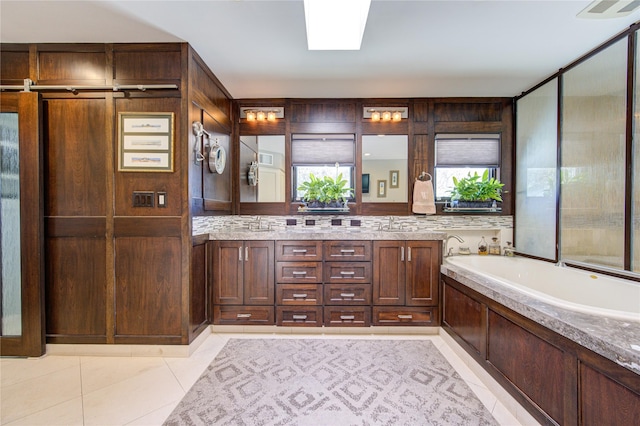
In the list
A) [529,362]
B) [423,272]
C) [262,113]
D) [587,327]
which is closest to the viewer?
[587,327]

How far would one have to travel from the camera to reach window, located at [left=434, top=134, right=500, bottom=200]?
10.2ft

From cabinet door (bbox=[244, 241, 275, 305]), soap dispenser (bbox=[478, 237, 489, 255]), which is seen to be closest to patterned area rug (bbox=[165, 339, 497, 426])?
cabinet door (bbox=[244, 241, 275, 305])

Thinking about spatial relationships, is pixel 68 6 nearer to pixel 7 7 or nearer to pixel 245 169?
pixel 7 7

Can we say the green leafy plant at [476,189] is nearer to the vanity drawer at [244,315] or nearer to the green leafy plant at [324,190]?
the green leafy plant at [324,190]

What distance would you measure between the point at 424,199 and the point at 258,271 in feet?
6.73

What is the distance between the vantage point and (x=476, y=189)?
9.83 ft

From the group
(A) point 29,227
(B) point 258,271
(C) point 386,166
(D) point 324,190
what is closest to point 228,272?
(B) point 258,271

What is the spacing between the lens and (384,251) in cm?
265

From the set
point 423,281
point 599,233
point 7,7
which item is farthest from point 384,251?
point 7,7

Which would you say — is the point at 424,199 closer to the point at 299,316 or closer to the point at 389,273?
the point at 389,273

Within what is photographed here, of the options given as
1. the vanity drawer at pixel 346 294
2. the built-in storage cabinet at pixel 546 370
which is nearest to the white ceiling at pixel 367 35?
the built-in storage cabinet at pixel 546 370

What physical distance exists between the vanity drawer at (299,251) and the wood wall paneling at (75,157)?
5.12ft

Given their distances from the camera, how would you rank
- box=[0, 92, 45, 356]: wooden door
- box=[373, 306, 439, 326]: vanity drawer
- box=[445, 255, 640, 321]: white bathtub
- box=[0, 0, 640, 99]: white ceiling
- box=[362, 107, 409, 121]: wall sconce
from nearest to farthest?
box=[445, 255, 640, 321]: white bathtub
box=[0, 0, 640, 99]: white ceiling
box=[0, 92, 45, 356]: wooden door
box=[373, 306, 439, 326]: vanity drawer
box=[362, 107, 409, 121]: wall sconce

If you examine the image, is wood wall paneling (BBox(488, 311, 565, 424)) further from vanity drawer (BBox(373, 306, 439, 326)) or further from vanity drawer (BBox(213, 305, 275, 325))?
vanity drawer (BBox(213, 305, 275, 325))
